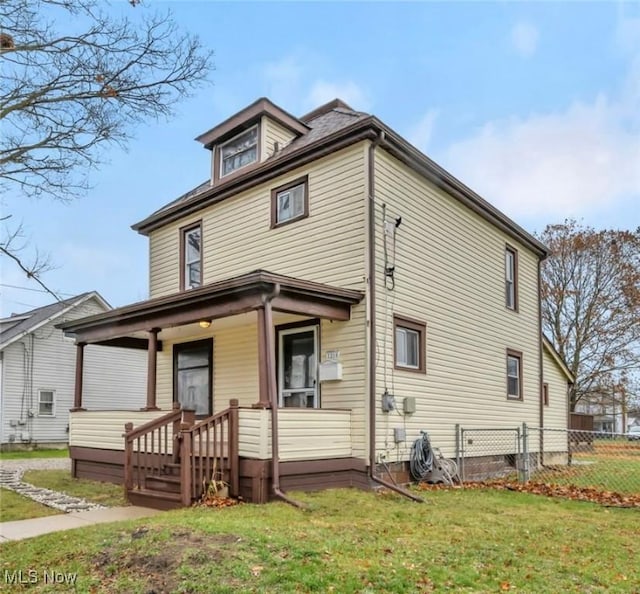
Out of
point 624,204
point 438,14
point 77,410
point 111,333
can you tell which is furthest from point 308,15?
point 624,204

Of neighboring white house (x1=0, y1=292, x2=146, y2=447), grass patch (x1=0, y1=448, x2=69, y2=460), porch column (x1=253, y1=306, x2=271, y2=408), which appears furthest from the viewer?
neighboring white house (x1=0, y1=292, x2=146, y2=447)

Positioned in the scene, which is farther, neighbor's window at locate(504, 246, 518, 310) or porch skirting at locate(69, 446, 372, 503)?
neighbor's window at locate(504, 246, 518, 310)

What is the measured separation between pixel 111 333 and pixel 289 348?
355cm

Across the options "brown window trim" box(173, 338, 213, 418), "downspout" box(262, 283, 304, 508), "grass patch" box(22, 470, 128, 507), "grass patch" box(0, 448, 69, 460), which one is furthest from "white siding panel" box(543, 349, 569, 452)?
"grass patch" box(0, 448, 69, 460)

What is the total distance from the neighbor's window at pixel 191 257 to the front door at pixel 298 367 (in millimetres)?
3247

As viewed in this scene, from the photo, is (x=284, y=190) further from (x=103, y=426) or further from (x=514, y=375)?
(x=514, y=375)

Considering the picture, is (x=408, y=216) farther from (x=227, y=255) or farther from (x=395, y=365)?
(x=227, y=255)

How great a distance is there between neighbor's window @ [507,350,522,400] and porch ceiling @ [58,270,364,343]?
6130mm

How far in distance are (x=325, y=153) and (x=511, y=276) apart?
6419 millimetres

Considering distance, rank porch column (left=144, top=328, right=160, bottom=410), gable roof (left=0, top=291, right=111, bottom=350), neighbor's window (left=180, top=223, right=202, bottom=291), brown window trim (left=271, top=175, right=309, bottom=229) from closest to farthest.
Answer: porch column (left=144, top=328, right=160, bottom=410) < brown window trim (left=271, top=175, right=309, bottom=229) < neighbor's window (left=180, top=223, right=202, bottom=291) < gable roof (left=0, top=291, right=111, bottom=350)

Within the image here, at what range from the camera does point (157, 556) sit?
194 inches

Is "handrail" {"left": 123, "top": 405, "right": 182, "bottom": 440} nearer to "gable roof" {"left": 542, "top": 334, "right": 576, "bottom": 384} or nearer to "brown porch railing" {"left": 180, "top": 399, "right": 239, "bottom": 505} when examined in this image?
"brown porch railing" {"left": 180, "top": 399, "right": 239, "bottom": 505}
